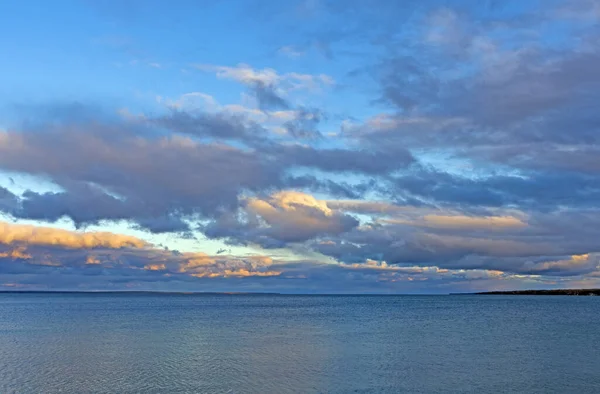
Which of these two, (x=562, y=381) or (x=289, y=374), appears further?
(x=289, y=374)

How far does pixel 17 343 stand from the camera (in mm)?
71312

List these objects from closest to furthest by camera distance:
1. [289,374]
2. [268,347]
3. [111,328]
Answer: [289,374], [268,347], [111,328]

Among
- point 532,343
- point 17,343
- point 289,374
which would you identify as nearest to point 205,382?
point 289,374

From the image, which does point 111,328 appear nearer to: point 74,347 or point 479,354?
point 74,347

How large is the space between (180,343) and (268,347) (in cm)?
1148

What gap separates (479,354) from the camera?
195 feet

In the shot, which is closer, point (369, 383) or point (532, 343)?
point (369, 383)

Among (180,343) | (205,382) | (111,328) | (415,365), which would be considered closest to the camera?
(205,382)

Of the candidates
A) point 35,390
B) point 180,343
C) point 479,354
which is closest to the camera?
point 35,390

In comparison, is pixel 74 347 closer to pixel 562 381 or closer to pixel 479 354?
pixel 479 354

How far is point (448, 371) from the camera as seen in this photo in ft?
160

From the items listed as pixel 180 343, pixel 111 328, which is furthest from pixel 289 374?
pixel 111 328

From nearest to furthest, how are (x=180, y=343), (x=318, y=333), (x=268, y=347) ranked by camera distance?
(x=268, y=347) → (x=180, y=343) → (x=318, y=333)

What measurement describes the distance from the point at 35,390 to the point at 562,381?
3800 centimetres
